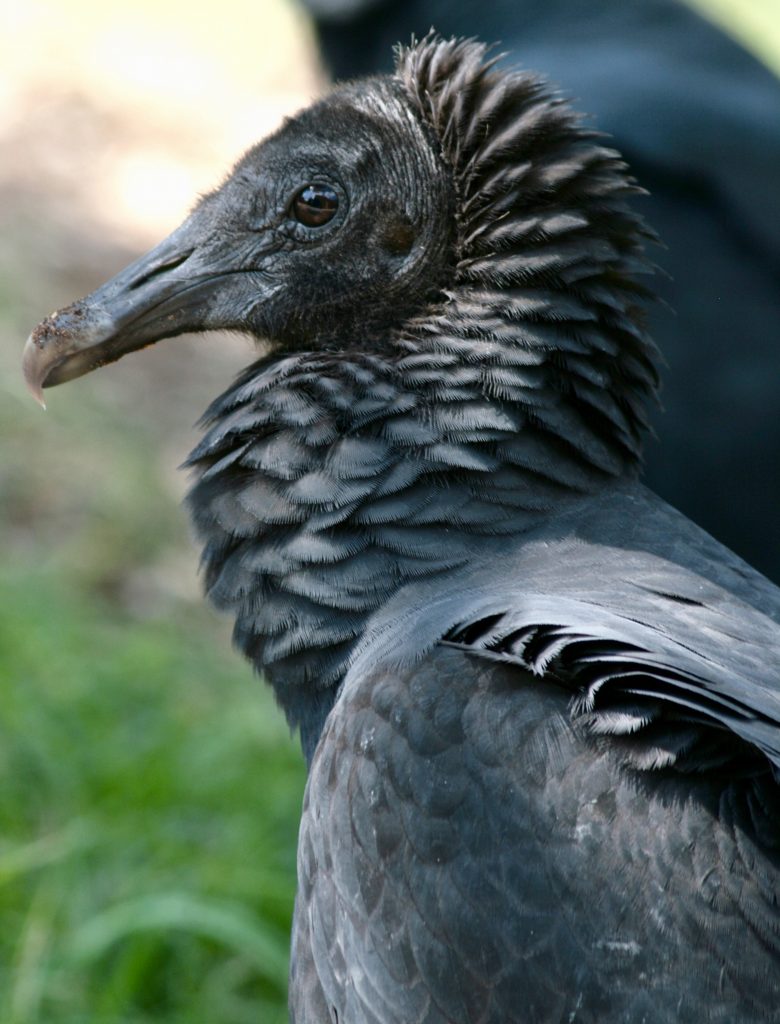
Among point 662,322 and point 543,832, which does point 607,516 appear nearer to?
point 543,832

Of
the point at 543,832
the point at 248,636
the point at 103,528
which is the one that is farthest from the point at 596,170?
the point at 103,528

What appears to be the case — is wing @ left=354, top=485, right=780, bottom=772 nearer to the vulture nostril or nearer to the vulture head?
the vulture head

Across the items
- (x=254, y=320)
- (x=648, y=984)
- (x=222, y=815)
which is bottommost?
(x=222, y=815)

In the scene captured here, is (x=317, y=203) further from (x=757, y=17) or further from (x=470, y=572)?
(x=757, y=17)

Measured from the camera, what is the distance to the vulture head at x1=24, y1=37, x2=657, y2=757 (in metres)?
2.90

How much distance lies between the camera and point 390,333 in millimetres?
3115

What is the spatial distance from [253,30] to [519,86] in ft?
32.8

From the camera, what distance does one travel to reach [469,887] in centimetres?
235

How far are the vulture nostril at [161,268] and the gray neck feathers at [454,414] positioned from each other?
33 cm

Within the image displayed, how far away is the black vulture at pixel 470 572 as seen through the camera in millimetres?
2299

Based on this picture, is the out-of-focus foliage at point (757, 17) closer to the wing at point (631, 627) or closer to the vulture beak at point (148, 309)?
the vulture beak at point (148, 309)

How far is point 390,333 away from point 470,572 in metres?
0.62

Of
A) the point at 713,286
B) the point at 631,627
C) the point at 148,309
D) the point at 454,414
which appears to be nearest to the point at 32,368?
the point at 148,309

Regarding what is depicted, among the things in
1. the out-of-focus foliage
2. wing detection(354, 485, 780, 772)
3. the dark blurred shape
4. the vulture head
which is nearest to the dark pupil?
the vulture head
